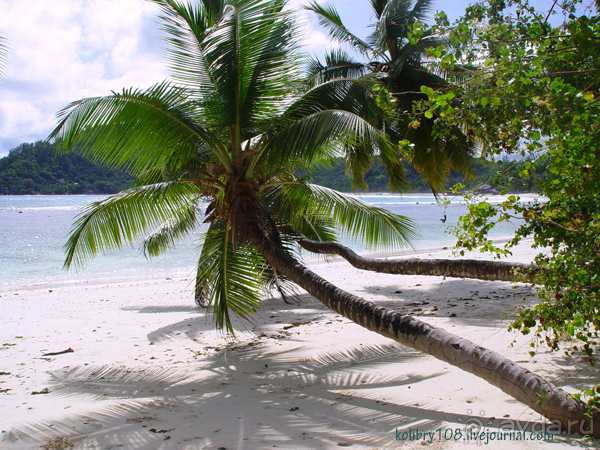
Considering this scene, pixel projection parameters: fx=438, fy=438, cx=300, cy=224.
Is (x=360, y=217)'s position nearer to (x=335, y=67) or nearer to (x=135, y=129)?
(x=135, y=129)

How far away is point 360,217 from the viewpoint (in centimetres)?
551

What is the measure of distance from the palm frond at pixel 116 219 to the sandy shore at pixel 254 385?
1.37m

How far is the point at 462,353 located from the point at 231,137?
3.46 m

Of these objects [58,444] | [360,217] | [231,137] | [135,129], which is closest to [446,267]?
[360,217]

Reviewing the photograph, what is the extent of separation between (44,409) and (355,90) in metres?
4.52

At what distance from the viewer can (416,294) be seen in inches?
349

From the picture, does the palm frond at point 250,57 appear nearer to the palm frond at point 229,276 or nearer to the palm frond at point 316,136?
the palm frond at point 316,136

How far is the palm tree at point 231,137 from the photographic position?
4.65 meters

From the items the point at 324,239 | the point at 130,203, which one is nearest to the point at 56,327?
the point at 130,203

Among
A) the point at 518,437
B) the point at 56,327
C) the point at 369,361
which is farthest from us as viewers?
the point at 56,327

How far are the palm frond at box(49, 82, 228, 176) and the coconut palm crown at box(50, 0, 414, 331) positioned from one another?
0.04 feet

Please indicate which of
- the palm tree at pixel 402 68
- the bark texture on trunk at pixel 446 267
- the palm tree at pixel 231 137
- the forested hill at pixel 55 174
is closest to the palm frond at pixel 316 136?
the palm tree at pixel 231 137

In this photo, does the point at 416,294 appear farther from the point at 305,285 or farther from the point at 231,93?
the point at 231,93

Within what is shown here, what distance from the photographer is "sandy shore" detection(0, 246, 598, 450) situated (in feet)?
9.82
